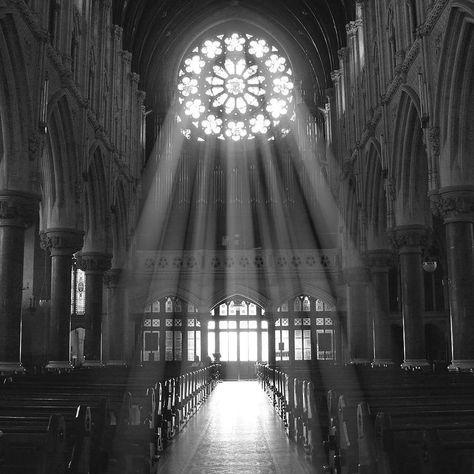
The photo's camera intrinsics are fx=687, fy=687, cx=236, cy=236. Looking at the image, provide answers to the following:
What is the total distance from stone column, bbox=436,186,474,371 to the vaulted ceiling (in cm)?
1656

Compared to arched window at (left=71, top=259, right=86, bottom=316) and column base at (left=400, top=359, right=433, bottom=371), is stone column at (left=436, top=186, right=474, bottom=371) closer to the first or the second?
column base at (left=400, top=359, right=433, bottom=371)

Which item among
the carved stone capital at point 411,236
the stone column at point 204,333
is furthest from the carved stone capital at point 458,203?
the stone column at point 204,333

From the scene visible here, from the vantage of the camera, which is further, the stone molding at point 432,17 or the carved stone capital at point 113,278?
the carved stone capital at point 113,278

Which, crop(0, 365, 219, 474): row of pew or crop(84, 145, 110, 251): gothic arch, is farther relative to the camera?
crop(84, 145, 110, 251): gothic arch

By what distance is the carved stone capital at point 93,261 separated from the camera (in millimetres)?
26016

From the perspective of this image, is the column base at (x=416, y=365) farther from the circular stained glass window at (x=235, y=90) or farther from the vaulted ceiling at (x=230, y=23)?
the circular stained glass window at (x=235, y=90)

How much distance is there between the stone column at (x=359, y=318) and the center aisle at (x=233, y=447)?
Answer: 11.8 meters

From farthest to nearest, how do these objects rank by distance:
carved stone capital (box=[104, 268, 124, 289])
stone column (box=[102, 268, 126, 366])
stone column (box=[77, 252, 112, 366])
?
1. carved stone capital (box=[104, 268, 124, 289])
2. stone column (box=[102, 268, 126, 366])
3. stone column (box=[77, 252, 112, 366])

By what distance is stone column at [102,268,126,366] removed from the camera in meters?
29.6

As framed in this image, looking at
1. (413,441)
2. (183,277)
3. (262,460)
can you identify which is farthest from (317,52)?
(413,441)

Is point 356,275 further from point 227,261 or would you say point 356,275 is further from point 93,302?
point 93,302

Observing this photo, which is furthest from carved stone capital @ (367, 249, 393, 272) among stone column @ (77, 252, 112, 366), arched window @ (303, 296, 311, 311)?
arched window @ (303, 296, 311, 311)

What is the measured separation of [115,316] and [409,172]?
581 inches

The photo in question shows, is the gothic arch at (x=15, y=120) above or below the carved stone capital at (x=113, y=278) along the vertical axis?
above
